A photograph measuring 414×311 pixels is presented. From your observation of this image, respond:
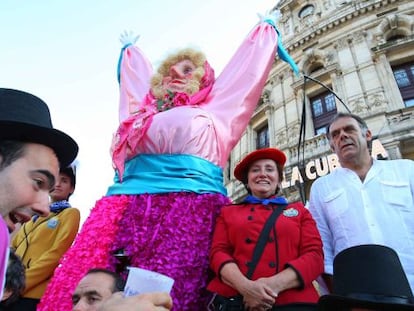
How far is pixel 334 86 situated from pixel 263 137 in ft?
11.9

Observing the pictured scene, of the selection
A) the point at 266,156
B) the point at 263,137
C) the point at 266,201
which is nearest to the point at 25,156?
the point at 266,201

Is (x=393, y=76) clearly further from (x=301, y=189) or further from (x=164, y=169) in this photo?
(x=164, y=169)

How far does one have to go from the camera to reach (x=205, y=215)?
209cm

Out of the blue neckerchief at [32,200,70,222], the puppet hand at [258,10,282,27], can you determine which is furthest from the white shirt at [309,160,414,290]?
the blue neckerchief at [32,200,70,222]

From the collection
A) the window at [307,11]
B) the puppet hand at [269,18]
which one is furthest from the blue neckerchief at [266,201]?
the window at [307,11]

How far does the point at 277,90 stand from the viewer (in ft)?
46.6

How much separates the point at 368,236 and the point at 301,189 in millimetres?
7755

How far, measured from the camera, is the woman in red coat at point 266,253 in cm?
170

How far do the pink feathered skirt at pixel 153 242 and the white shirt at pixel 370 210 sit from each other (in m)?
0.89

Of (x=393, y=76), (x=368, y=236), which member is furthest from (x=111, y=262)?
(x=393, y=76)

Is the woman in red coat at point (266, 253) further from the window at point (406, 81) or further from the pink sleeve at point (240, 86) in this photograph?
the window at point (406, 81)

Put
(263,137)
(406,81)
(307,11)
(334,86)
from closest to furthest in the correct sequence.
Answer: (406,81) → (334,86) → (263,137) → (307,11)

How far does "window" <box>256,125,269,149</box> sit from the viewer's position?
13796 millimetres

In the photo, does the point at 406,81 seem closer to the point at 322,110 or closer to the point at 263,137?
the point at 322,110
